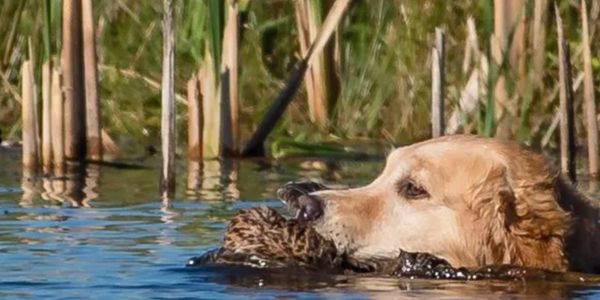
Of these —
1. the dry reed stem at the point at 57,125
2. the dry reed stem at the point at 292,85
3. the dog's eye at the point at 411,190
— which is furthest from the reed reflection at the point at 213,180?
the dog's eye at the point at 411,190

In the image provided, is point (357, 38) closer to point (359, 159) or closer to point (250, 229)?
point (359, 159)

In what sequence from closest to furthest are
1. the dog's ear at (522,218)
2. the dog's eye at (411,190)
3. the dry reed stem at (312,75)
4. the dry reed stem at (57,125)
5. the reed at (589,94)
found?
1. the dog's ear at (522,218)
2. the dog's eye at (411,190)
3. the reed at (589,94)
4. the dry reed stem at (57,125)
5. the dry reed stem at (312,75)

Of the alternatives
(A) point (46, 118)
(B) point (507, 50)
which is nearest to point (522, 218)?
(B) point (507, 50)

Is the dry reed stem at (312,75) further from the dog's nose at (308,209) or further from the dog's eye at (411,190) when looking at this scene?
the dog's nose at (308,209)

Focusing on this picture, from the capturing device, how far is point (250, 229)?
765 cm

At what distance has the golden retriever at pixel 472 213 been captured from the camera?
7.62m

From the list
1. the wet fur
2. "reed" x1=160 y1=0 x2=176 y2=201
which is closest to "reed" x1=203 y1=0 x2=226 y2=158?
"reed" x1=160 y1=0 x2=176 y2=201

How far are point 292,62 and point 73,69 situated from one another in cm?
270

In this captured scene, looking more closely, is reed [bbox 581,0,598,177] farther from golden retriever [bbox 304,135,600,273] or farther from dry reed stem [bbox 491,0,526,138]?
golden retriever [bbox 304,135,600,273]

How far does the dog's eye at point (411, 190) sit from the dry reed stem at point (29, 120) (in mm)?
3888

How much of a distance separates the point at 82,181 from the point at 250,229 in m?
4.18

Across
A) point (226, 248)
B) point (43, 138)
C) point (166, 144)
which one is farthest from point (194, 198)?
point (226, 248)

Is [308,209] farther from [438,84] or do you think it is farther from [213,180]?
[213,180]

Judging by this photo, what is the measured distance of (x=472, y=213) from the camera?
7.70 m
